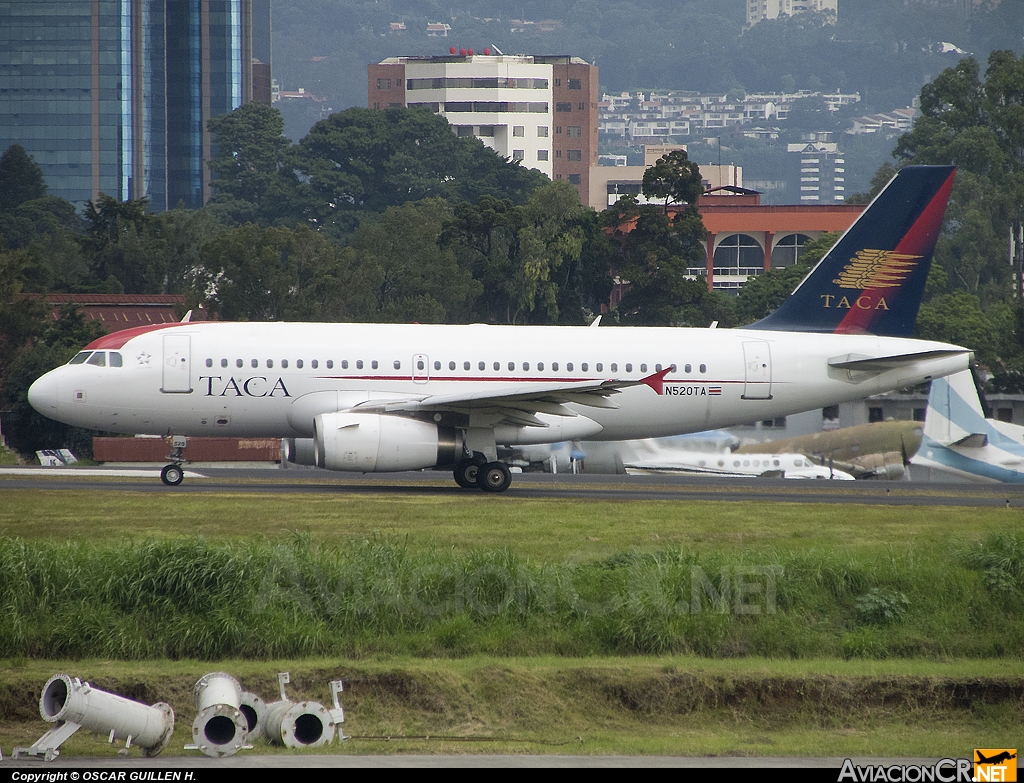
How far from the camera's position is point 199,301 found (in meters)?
59.8

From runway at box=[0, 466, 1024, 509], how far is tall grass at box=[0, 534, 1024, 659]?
8.85m

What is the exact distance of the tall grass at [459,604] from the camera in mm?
18641

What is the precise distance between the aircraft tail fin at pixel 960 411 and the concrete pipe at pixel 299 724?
26.4 meters

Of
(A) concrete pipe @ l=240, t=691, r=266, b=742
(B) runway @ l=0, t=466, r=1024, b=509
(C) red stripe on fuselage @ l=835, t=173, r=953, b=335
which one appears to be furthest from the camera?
(C) red stripe on fuselage @ l=835, t=173, r=953, b=335

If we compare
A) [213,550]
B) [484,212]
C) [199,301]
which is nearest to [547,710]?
[213,550]

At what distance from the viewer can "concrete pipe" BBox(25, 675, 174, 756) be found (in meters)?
14.3

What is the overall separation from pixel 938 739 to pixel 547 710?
491 cm

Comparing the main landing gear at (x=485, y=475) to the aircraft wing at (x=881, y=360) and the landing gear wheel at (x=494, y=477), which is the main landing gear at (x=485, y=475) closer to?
the landing gear wheel at (x=494, y=477)

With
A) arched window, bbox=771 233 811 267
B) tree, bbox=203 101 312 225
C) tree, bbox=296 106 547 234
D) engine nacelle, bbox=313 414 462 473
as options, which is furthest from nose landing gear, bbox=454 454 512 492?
arched window, bbox=771 233 811 267

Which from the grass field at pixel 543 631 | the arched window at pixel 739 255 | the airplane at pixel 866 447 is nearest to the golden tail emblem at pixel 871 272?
the airplane at pixel 866 447

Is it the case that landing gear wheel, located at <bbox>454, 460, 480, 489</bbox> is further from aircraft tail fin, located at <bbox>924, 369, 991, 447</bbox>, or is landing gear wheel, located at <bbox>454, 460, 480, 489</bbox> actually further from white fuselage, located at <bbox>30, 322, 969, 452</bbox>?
aircraft tail fin, located at <bbox>924, 369, 991, 447</bbox>

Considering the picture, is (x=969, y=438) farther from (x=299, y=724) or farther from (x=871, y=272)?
(x=299, y=724)

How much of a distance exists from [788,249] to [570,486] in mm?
100342

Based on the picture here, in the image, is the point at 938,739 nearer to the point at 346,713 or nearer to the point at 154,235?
the point at 346,713
